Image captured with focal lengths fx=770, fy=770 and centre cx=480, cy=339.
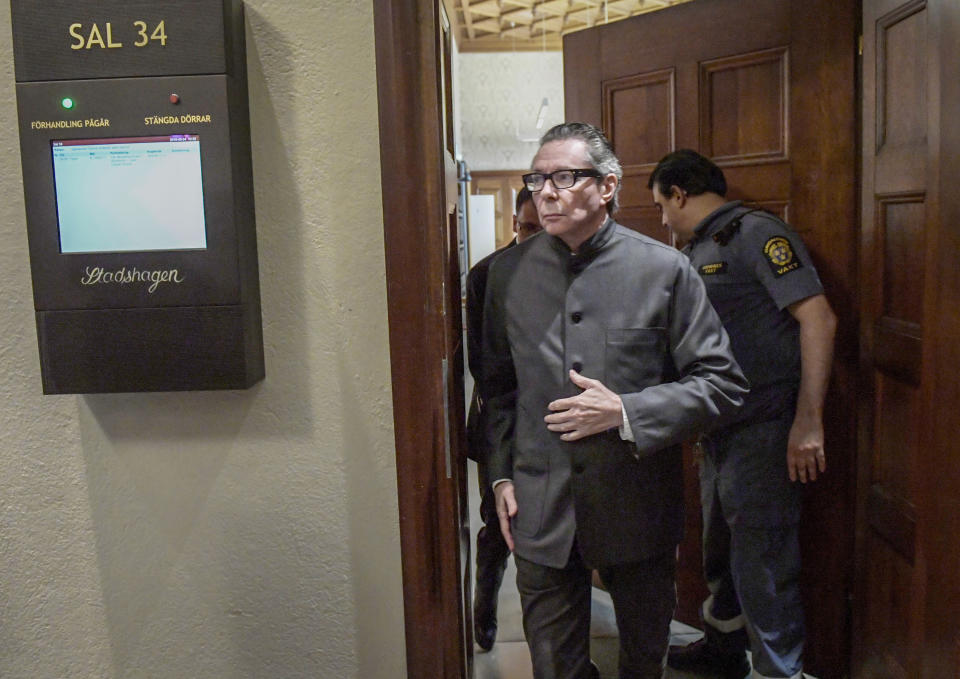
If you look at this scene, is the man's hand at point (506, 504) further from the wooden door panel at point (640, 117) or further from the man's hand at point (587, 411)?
the wooden door panel at point (640, 117)

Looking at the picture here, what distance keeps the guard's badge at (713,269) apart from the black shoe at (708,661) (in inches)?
45.9

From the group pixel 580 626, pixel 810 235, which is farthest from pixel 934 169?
pixel 580 626

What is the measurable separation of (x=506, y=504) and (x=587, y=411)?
1.00 ft

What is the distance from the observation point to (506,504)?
65.7 inches

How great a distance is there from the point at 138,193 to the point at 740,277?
158 cm

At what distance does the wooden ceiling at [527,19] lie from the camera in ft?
22.2

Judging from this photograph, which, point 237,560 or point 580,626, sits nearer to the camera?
point 237,560

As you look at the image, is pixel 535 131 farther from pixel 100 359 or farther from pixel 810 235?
pixel 100 359

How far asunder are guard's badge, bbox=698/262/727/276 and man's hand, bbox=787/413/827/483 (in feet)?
1.44

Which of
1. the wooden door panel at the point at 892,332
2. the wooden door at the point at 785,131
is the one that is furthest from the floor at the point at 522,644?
the wooden door panel at the point at 892,332

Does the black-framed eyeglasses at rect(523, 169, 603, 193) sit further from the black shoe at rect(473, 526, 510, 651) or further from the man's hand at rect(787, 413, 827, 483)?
the black shoe at rect(473, 526, 510, 651)

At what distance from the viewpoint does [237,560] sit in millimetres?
1207

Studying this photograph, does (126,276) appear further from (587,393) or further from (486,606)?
(486,606)

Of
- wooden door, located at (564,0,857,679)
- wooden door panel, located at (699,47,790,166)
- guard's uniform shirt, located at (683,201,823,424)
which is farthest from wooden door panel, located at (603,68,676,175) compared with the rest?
guard's uniform shirt, located at (683,201,823,424)
